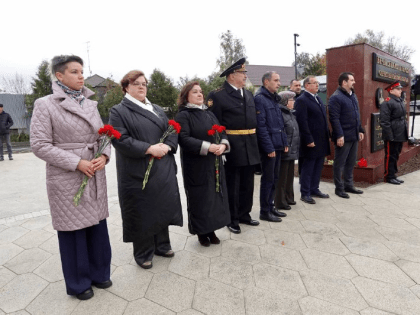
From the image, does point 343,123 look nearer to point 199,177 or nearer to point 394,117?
point 394,117

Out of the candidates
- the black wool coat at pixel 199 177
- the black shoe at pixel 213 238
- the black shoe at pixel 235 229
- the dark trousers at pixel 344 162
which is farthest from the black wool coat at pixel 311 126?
the black shoe at pixel 213 238

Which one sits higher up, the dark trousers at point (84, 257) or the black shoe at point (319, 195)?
the dark trousers at point (84, 257)

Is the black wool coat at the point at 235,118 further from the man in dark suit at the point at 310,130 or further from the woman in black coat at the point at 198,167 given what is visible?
the man in dark suit at the point at 310,130

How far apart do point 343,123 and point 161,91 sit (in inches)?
1046

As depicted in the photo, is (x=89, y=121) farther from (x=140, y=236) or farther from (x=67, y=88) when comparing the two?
(x=140, y=236)

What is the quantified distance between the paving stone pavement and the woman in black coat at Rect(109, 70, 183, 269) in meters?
0.48

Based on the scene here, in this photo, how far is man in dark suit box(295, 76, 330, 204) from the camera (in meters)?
4.85

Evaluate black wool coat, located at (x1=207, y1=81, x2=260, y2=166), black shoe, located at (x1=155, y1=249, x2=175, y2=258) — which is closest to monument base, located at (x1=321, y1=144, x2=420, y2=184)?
black wool coat, located at (x1=207, y1=81, x2=260, y2=166)

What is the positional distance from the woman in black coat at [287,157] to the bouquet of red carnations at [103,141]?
2.70m

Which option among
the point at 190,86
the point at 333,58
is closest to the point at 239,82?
the point at 190,86

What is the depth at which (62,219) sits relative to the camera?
241cm

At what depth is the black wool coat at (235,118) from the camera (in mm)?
3711

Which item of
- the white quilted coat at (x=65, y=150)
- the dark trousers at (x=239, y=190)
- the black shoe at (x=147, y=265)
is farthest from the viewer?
the dark trousers at (x=239, y=190)

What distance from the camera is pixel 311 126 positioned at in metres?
4.96
